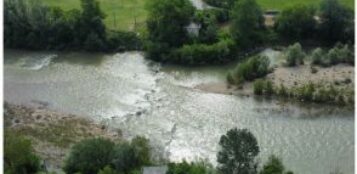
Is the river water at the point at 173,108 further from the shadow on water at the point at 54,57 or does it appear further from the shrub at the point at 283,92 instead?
the shrub at the point at 283,92

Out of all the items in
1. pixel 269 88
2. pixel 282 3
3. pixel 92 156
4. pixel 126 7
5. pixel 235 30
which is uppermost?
pixel 282 3

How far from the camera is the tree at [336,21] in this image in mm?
31312

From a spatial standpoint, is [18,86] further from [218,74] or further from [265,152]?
[265,152]

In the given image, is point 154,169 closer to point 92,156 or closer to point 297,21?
point 92,156

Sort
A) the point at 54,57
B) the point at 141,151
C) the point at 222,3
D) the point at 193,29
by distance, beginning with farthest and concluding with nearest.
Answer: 1. the point at 222,3
2. the point at 54,57
3. the point at 193,29
4. the point at 141,151

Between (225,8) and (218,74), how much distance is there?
622 centimetres

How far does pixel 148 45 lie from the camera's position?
30.6 m

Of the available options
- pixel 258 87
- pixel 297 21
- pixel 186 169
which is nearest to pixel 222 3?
pixel 297 21

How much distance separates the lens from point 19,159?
18.3m

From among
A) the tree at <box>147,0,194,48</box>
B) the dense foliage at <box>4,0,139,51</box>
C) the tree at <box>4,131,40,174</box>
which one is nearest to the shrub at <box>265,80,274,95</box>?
the tree at <box>147,0,194,48</box>

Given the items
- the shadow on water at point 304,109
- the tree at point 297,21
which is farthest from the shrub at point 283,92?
the tree at point 297,21

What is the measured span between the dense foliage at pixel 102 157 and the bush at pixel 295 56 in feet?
37.9

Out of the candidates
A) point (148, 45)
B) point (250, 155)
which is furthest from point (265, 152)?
point (148, 45)

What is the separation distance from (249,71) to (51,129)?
8.31m
